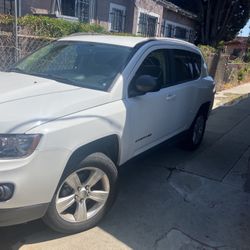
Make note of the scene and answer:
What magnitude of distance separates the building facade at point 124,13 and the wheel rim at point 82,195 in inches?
321

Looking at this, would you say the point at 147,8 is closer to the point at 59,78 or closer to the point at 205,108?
the point at 205,108

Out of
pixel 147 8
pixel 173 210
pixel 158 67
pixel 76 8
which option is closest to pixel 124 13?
pixel 147 8

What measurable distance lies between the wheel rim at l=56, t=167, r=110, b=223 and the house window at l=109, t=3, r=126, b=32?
41.1 ft

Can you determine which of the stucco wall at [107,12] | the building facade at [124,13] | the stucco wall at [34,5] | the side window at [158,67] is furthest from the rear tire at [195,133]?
the stucco wall at [107,12]

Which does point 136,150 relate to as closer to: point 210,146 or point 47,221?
point 47,221

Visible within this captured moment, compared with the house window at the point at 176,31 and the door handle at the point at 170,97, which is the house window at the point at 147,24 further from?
the door handle at the point at 170,97

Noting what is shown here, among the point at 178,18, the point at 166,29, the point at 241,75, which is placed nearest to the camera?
the point at 241,75

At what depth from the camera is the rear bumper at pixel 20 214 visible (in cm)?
297

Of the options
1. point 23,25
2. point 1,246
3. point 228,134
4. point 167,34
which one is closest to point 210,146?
point 228,134

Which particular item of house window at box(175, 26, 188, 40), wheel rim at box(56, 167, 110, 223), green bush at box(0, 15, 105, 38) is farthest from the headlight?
house window at box(175, 26, 188, 40)

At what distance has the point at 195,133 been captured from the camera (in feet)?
21.0

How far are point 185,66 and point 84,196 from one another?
2897 millimetres

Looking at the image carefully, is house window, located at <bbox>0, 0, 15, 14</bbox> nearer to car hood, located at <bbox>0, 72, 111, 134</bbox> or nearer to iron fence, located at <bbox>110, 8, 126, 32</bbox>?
iron fence, located at <bbox>110, 8, 126, 32</bbox>

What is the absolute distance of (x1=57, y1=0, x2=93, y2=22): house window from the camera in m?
12.8
